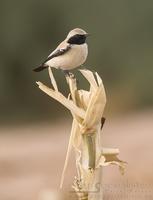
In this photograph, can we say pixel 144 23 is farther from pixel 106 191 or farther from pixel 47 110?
pixel 106 191

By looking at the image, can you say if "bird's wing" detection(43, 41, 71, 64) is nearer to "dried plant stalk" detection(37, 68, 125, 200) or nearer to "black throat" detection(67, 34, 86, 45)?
"black throat" detection(67, 34, 86, 45)

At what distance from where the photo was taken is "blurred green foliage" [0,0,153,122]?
40.1 inches

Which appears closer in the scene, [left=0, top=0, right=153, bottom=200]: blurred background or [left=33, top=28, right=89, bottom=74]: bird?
[left=33, top=28, right=89, bottom=74]: bird

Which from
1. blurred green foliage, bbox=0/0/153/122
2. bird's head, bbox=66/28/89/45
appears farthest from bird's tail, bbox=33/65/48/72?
bird's head, bbox=66/28/89/45

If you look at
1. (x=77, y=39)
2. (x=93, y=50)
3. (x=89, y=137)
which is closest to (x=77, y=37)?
(x=77, y=39)

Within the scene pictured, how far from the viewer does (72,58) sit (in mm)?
904

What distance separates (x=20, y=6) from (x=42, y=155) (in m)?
0.38

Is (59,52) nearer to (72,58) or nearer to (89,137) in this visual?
(72,58)

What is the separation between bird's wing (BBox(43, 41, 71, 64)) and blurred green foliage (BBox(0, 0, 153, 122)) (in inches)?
2.6

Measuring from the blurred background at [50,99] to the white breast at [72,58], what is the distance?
0.31ft

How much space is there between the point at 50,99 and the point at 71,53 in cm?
18

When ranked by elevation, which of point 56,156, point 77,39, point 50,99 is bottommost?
point 56,156

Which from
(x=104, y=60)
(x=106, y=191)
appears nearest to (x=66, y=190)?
(x=106, y=191)

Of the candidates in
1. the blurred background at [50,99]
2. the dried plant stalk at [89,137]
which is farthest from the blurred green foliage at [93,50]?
the dried plant stalk at [89,137]
